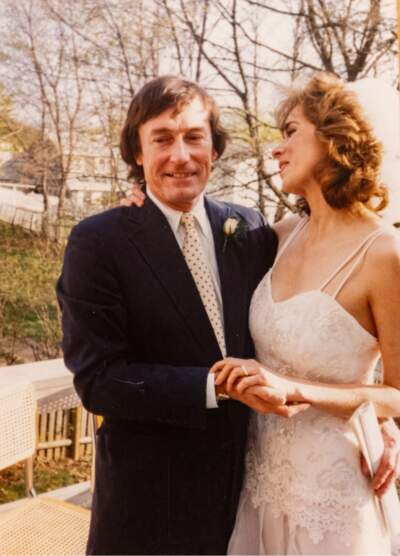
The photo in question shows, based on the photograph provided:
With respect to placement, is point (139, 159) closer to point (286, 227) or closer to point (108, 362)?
point (286, 227)

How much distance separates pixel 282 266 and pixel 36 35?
361 centimetres

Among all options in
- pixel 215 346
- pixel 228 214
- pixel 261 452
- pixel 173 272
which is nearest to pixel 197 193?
pixel 228 214

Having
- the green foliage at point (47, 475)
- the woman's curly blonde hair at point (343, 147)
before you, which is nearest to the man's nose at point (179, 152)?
the woman's curly blonde hair at point (343, 147)

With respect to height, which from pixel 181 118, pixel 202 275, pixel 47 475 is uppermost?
pixel 181 118

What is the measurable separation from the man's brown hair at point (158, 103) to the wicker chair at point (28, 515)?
125 cm

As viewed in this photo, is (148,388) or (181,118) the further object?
(181,118)

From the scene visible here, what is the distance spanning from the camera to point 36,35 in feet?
15.9

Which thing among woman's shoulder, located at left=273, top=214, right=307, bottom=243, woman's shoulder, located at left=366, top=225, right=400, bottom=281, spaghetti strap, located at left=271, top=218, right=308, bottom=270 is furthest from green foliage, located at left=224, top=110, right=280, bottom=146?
woman's shoulder, located at left=366, top=225, right=400, bottom=281

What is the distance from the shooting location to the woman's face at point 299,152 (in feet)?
6.79

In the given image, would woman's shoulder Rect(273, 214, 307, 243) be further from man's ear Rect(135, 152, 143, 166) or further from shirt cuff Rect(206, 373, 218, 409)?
shirt cuff Rect(206, 373, 218, 409)

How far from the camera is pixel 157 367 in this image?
5.82 ft

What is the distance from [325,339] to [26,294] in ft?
12.5

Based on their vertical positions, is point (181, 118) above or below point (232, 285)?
above

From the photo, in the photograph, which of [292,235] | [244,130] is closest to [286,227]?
[292,235]
